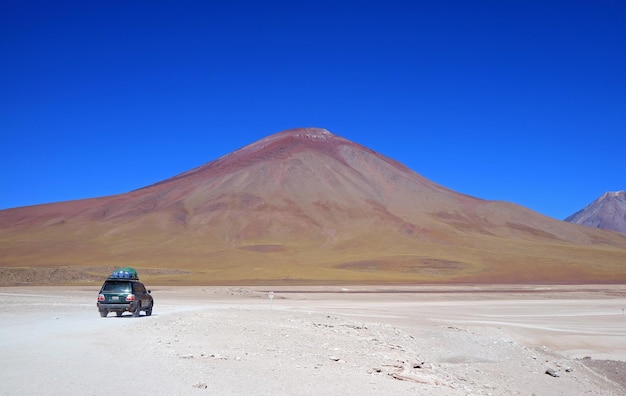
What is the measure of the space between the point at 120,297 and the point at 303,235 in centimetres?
12167

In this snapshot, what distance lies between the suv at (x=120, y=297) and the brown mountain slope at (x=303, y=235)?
5148 cm

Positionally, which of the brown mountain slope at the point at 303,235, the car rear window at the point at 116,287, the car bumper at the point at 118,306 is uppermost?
the brown mountain slope at the point at 303,235

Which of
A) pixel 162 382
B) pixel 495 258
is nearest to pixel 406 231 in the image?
pixel 495 258

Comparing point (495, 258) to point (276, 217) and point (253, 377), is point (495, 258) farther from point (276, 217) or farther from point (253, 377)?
point (253, 377)

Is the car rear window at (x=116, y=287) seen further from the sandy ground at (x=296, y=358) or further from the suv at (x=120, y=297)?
the sandy ground at (x=296, y=358)

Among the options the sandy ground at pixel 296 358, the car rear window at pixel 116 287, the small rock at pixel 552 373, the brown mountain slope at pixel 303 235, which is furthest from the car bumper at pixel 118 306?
the brown mountain slope at pixel 303 235

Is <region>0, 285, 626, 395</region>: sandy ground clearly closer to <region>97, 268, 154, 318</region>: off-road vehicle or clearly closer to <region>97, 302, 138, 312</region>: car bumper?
<region>97, 302, 138, 312</region>: car bumper

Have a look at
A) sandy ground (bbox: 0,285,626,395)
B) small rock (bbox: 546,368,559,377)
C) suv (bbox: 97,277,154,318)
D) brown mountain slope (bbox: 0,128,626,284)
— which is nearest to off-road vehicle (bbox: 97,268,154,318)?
suv (bbox: 97,277,154,318)

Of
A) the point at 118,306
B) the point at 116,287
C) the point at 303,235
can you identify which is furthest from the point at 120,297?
the point at 303,235

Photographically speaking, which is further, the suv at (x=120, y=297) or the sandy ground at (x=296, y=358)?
the suv at (x=120, y=297)

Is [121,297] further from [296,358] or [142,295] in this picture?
[296,358]

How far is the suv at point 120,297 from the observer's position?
84.3 feet

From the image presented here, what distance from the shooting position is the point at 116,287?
1033 inches

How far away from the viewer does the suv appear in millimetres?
25688
